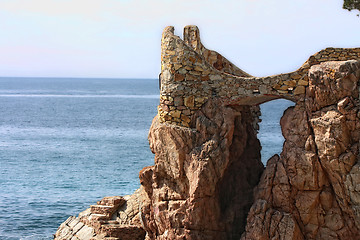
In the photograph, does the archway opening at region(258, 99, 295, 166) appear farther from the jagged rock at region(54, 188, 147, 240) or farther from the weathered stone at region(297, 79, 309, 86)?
the weathered stone at region(297, 79, 309, 86)

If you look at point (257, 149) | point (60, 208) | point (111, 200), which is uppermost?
point (257, 149)

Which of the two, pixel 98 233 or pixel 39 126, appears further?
pixel 39 126

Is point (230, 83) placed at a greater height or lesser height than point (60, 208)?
greater

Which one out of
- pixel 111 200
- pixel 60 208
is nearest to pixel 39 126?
pixel 60 208

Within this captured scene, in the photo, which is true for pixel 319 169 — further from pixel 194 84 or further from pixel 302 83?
pixel 194 84

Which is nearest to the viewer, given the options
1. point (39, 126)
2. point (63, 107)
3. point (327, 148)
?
point (327, 148)

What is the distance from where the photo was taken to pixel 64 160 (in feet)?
233

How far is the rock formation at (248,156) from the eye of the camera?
24.9 metres

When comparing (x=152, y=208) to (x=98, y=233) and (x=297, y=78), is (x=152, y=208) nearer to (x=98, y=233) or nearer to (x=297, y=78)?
(x=98, y=233)

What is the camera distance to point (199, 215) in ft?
87.3

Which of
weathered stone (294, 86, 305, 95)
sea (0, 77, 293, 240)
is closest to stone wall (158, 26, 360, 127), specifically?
weathered stone (294, 86, 305, 95)

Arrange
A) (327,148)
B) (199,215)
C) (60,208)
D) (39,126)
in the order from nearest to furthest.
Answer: (327,148) < (199,215) < (60,208) < (39,126)

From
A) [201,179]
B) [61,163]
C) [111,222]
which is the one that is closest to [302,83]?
[201,179]

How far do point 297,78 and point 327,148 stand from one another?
10.4 ft
